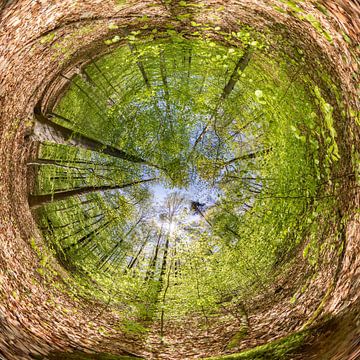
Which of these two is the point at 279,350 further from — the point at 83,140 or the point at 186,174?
the point at 186,174

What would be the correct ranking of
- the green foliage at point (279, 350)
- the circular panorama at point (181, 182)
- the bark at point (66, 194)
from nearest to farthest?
the green foliage at point (279, 350) → the circular panorama at point (181, 182) → the bark at point (66, 194)

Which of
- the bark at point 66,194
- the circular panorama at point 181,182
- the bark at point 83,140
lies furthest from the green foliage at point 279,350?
the bark at point 66,194

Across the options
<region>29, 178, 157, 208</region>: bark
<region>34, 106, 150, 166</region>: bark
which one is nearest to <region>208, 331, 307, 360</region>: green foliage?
<region>34, 106, 150, 166</region>: bark

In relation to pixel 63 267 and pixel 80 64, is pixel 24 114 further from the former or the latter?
pixel 63 267

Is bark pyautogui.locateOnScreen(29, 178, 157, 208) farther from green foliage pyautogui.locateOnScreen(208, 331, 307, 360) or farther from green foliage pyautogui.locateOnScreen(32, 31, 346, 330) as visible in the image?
green foliage pyautogui.locateOnScreen(208, 331, 307, 360)

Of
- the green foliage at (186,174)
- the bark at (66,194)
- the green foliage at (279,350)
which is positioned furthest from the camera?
the bark at (66,194)

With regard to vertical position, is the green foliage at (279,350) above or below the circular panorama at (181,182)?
below

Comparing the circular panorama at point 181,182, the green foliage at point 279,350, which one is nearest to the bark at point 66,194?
the circular panorama at point 181,182

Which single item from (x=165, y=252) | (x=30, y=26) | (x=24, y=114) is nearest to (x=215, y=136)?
(x=165, y=252)

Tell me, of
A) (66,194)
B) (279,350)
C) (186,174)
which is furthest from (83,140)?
(279,350)

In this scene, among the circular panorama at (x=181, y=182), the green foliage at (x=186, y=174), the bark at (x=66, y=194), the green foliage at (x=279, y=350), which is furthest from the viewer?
the bark at (x=66, y=194)

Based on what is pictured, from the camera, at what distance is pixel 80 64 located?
244 inches

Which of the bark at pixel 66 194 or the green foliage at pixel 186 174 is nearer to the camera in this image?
the green foliage at pixel 186 174

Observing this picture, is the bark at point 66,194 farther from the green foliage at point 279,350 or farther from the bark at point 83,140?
the green foliage at point 279,350
